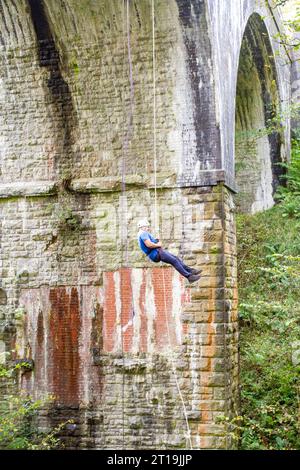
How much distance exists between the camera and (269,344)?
9648 millimetres

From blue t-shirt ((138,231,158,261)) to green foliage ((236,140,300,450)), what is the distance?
1416 mm

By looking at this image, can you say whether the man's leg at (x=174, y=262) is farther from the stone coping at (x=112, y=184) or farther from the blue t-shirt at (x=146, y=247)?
the stone coping at (x=112, y=184)

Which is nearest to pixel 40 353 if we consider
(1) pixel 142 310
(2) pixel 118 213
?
(1) pixel 142 310

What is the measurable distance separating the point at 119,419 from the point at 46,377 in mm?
1168

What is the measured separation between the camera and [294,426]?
335 inches

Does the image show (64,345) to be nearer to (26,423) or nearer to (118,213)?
(26,423)

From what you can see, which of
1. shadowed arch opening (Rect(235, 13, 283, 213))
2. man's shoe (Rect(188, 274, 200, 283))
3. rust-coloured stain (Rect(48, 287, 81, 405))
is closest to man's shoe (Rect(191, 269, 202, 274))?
man's shoe (Rect(188, 274, 200, 283))

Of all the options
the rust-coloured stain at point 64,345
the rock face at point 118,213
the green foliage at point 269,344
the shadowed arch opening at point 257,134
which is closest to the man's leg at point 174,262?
the rock face at point 118,213

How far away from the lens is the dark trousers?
8125 mm

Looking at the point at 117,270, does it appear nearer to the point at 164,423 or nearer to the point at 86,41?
the point at 164,423

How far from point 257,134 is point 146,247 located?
24.0ft
